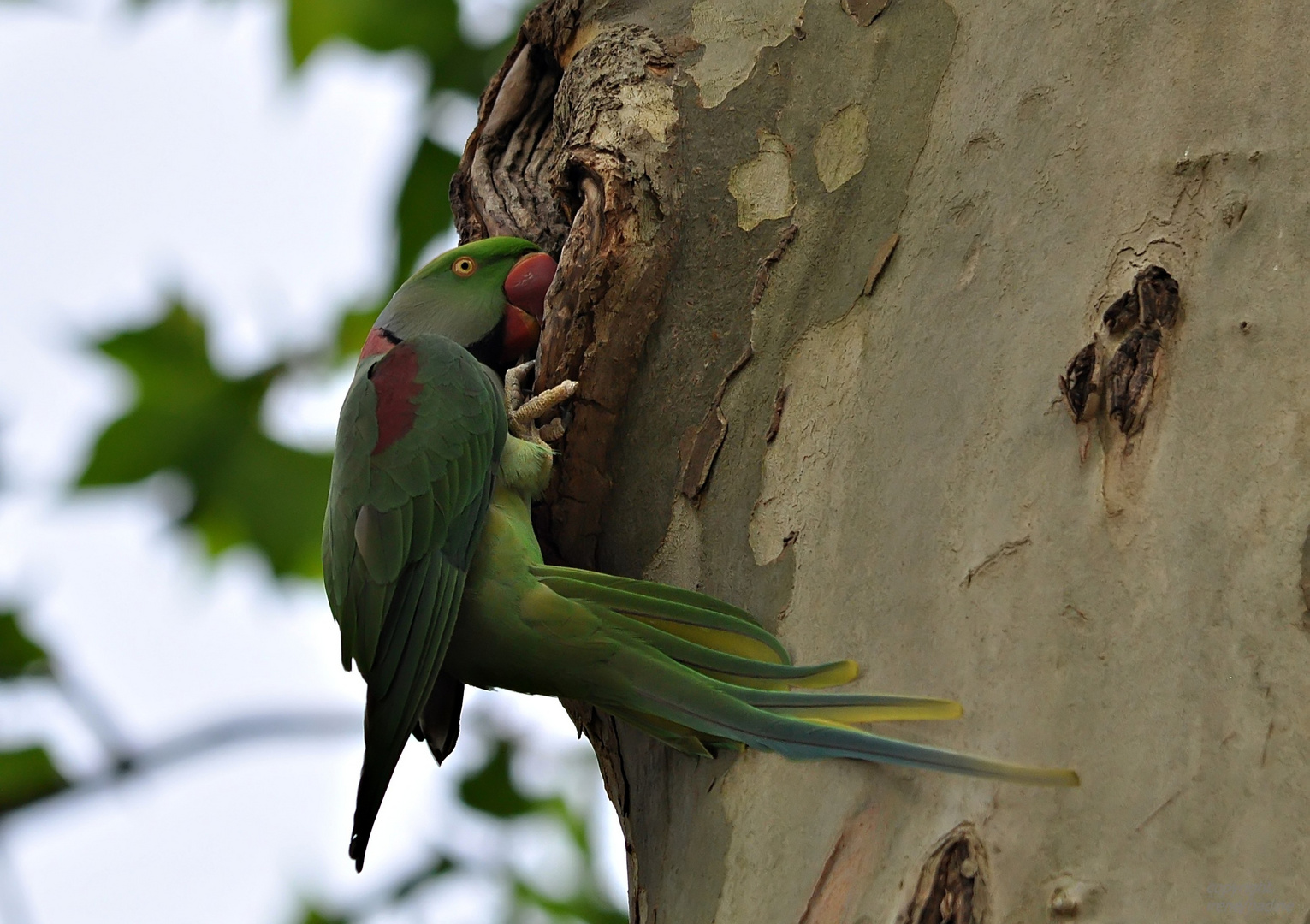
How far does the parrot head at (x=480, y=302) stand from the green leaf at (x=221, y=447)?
1.08ft

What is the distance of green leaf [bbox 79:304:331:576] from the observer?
9.25 ft

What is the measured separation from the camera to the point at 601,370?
2.17m

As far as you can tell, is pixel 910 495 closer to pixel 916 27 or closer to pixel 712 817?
pixel 712 817

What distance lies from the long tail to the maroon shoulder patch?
0.45 meters

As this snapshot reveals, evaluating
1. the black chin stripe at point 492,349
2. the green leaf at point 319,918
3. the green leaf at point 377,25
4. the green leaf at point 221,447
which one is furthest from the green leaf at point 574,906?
the green leaf at point 377,25

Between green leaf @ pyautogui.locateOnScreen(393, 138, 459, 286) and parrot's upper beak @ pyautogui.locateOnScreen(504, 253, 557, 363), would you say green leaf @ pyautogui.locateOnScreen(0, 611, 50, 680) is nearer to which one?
parrot's upper beak @ pyautogui.locateOnScreen(504, 253, 557, 363)

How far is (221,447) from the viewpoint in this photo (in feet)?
9.37

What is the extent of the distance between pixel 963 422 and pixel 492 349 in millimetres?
1425

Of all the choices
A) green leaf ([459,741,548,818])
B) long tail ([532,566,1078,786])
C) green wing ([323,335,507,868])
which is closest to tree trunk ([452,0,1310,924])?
long tail ([532,566,1078,786])

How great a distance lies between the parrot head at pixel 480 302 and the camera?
2.65m

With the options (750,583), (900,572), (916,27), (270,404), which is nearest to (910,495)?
(900,572)

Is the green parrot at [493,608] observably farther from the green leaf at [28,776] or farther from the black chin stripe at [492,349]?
the green leaf at [28,776]

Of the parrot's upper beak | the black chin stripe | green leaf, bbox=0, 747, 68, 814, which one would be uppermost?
the parrot's upper beak

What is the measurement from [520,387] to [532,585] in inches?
25.1
